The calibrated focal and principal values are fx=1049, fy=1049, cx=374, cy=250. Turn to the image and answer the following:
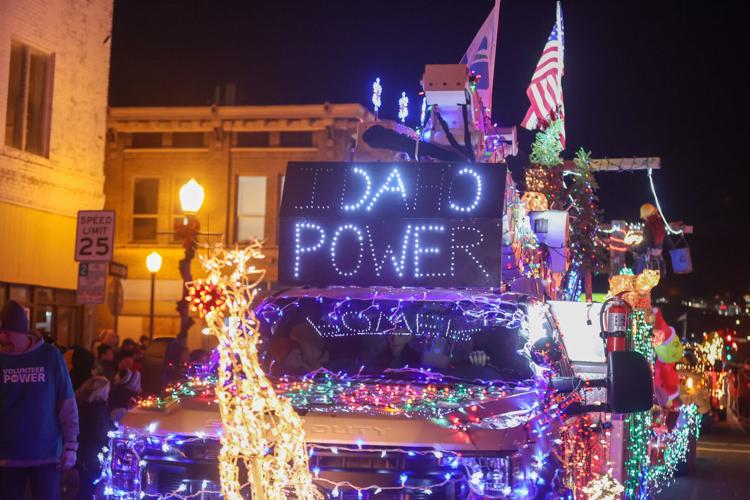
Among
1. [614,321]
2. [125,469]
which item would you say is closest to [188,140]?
[614,321]

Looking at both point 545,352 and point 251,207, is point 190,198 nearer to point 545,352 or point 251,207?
point 545,352

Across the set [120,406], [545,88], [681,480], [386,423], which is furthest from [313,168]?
[545,88]

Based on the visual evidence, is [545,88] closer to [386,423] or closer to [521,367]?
[521,367]

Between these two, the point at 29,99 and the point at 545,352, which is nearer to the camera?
the point at 545,352

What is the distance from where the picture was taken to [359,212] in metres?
6.96

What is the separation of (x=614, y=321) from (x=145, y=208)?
85.0 ft

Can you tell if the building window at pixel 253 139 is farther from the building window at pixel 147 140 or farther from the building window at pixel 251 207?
the building window at pixel 147 140

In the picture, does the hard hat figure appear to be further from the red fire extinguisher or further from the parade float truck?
the parade float truck

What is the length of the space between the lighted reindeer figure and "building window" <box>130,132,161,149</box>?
2855 cm

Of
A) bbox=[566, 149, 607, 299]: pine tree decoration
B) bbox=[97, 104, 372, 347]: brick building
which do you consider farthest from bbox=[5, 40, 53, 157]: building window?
bbox=[97, 104, 372, 347]: brick building

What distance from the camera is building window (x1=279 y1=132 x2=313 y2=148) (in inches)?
1251

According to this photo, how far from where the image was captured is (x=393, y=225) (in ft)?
22.6

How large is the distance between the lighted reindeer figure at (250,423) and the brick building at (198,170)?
86.7 ft

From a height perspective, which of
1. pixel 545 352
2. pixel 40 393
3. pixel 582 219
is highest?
pixel 582 219
